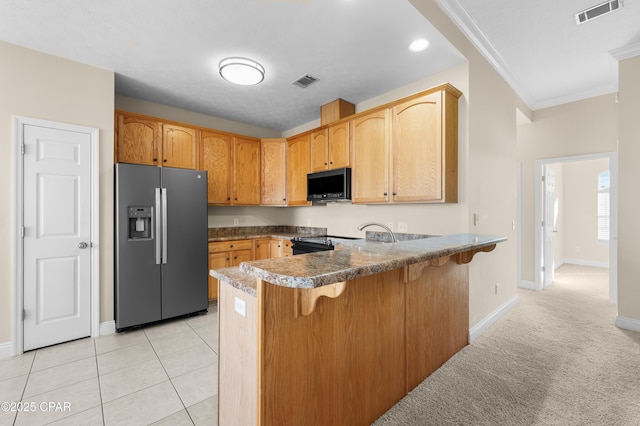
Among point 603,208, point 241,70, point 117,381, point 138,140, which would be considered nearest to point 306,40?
point 241,70

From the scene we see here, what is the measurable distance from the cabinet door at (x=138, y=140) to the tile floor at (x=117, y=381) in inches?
79.4

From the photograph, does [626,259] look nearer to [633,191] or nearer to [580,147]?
[633,191]

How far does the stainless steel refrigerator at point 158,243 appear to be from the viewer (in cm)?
290

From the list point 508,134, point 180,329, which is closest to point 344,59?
point 508,134

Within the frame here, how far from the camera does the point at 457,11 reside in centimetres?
232

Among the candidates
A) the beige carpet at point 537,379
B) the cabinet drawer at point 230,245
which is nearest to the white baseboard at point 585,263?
the beige carpet at point 537,379

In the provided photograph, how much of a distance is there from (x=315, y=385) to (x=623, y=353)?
2968 mm

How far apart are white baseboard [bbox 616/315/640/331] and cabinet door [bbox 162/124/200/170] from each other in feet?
17.6

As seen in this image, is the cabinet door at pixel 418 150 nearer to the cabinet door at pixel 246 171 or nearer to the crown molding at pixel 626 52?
the crown molding at pixel 626 52

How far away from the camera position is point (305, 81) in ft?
10.5

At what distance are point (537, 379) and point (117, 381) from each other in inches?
123

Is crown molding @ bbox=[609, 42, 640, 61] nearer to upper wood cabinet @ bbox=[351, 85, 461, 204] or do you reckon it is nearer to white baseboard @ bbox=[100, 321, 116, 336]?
upper wood cabinet @ bbox=[351, 85, 461, 204]

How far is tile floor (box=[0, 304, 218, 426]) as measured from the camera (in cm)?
172

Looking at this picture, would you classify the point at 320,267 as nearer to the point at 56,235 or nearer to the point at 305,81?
the point at 305,81
